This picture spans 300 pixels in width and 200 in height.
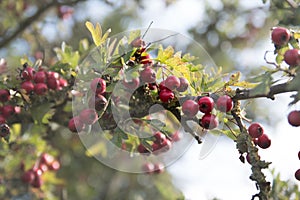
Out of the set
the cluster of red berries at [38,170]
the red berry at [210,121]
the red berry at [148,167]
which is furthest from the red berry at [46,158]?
the red berry at [210,121]

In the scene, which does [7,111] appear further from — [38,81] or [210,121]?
[210,121]

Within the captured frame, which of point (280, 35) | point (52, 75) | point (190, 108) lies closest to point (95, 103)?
point (190, 108)

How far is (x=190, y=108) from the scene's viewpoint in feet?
6.95

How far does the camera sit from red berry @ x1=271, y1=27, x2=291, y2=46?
2.08 m

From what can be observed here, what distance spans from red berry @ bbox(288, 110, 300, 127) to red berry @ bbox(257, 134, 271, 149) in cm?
26

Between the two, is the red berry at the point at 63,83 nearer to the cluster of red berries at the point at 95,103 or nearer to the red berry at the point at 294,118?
the cluster of red berries at the point at 95,103

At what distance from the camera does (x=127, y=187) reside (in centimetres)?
625

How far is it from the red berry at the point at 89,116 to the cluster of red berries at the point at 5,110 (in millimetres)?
383

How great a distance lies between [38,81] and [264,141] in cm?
116

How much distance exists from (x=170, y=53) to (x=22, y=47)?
3067 mm

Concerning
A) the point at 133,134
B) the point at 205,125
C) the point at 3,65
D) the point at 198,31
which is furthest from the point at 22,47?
the point at 205,125

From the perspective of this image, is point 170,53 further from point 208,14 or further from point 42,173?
point 208,14

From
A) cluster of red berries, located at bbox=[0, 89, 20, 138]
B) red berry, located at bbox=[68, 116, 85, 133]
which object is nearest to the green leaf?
cluster of red berries, located at bbox=[0, 89, 20, 138]

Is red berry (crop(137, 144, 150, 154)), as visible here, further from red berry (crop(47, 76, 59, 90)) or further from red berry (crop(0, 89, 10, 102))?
red berry (crop(0, 89, 10, 102))
